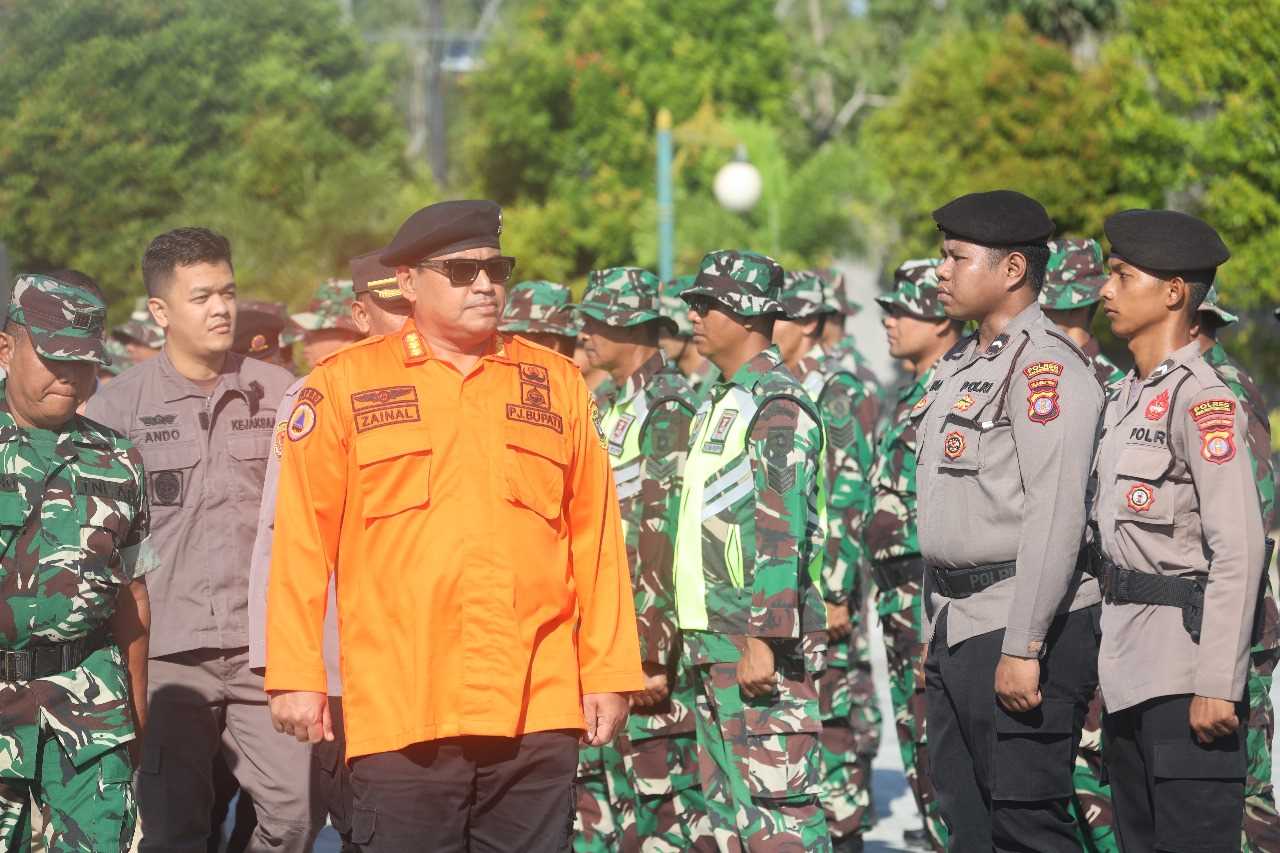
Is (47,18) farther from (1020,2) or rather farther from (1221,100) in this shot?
(1020,2)

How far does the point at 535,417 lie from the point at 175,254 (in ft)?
7.70

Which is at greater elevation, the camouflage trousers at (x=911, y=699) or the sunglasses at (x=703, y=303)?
the sunglasses at (x=703, y=303)

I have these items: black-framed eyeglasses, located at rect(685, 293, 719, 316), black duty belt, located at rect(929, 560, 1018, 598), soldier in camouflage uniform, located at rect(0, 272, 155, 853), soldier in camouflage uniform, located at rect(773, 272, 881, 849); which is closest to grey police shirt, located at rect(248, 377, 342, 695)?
soldier in camouflage uniform, located at rect(0, 272, 155, 853)

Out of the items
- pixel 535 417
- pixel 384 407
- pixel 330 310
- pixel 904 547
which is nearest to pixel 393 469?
pixel 384 407

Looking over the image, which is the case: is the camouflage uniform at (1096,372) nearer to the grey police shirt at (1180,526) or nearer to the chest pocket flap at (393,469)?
the grey police shirt at (1180,526)

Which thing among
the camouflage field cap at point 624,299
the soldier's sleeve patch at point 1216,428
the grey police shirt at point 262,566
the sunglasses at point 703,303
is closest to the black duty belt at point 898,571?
the camouflage field cap at point 624,299

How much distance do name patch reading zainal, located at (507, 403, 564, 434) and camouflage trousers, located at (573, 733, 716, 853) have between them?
2823 millimetres

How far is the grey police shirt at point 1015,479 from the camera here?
5.68 metres

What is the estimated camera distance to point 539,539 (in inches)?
197

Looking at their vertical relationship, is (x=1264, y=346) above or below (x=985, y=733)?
below

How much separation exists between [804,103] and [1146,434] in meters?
50.3

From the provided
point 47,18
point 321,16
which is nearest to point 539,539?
point 47,18

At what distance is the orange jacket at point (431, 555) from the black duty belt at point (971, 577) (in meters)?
1.30

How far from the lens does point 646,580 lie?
300 inches
